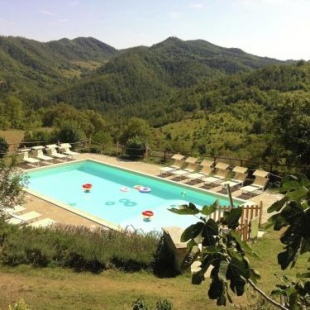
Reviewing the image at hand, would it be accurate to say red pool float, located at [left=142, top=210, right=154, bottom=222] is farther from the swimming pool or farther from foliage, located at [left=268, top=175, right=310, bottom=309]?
foliage, located at [left=268, top=175, right=310, bottom=309]

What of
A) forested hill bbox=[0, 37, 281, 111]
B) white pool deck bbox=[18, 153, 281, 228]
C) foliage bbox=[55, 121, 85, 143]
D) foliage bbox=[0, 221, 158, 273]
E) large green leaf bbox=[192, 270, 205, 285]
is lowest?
white pool deck bbox=[18, 153, 281, 228]

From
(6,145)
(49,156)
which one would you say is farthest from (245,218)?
(6,145)

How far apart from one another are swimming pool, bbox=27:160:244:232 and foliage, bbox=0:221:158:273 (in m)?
3.45

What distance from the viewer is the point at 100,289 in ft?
19.7

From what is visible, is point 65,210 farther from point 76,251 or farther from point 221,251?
point 221,251

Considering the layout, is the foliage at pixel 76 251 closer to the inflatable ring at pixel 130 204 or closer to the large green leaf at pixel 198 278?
the large green leaf at pixel 198 278

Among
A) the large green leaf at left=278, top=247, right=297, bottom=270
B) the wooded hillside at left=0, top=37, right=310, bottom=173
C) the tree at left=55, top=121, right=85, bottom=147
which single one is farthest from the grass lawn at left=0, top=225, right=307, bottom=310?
the tree at left=55, top=121, right=85, bottom=147

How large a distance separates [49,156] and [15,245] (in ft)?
35.0

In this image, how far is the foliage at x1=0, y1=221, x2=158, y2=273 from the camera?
6918mm

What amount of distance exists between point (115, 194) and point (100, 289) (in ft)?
28.8

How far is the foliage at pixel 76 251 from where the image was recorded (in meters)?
6.92

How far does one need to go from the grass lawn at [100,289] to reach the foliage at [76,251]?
0.69 feet

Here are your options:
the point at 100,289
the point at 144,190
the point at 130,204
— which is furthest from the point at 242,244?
the point at 144,190

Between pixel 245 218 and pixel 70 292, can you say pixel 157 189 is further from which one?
pixel 70 292
